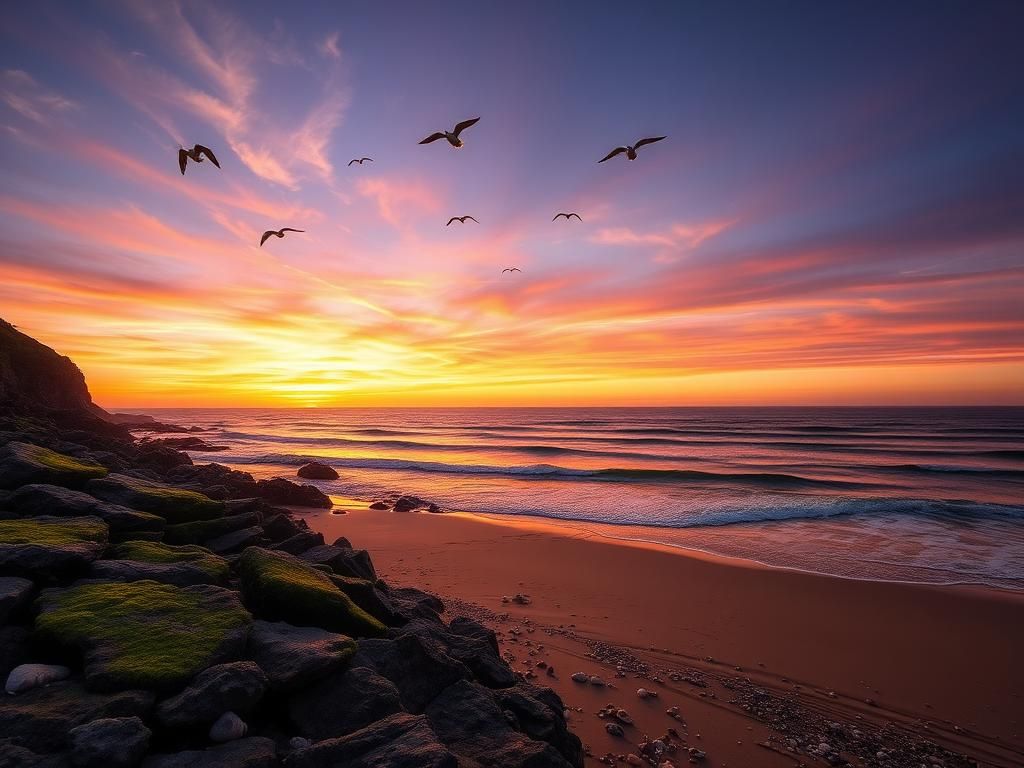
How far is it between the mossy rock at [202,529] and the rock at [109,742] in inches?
185

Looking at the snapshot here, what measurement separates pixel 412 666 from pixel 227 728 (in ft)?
5.76

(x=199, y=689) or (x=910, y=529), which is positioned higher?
(x=199, y=689)

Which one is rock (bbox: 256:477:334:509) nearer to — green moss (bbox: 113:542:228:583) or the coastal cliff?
the coastal cliff

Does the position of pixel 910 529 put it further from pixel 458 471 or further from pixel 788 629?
pixel 458 471

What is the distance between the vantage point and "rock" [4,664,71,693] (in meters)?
3.62

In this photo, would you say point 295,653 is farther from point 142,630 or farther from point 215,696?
point 142,630

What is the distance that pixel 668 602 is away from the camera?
9859 mm

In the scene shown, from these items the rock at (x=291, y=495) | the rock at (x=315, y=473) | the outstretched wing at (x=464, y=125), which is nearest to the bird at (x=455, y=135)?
the outstretched wing at (x=464, y=125)

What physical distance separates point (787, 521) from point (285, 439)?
5563 centimetres

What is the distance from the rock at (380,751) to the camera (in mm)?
3391

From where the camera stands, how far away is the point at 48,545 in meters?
5.15

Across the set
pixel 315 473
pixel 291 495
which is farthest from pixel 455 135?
pixel 315 473

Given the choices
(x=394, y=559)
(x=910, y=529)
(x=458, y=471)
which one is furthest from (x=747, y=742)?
(x=458, y=471)

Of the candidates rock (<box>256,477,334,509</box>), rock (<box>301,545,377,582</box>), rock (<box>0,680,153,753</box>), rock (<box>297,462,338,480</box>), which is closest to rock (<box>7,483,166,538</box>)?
rock (<box>301,545,377,582</box>)
